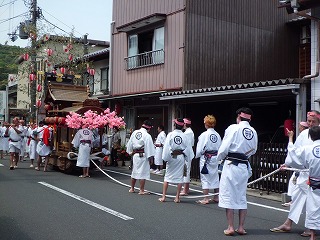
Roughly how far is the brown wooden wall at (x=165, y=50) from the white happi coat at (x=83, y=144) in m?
4.64

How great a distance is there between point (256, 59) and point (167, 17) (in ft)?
15.3

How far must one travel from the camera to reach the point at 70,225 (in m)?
6.47

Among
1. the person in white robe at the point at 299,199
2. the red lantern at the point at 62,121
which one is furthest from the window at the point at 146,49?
the person in white robe at the point at 299,199

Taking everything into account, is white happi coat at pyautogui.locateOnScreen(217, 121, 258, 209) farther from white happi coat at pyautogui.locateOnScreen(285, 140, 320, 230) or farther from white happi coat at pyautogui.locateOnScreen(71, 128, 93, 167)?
white happi coat at pyautogui.locateOnScreen(71, 128, 93, 167)

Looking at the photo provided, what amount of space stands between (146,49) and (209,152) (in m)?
10.2

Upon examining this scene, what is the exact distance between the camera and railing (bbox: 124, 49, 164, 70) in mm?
16750

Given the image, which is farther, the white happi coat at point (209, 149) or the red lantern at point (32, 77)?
the red lantern at point (32, 77)

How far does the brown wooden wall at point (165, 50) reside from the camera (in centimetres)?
1566

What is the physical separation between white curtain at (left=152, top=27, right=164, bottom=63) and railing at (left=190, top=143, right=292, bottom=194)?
7501 mm

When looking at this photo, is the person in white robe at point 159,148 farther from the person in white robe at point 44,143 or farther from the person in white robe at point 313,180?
the person in white robe at point 313,180

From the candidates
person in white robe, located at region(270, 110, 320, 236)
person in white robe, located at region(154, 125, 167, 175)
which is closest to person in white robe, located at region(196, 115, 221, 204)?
person in white robe, located at region(270, 110, 320, 236)

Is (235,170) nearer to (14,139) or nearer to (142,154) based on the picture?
(142,154)

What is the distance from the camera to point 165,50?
1634 centimetres

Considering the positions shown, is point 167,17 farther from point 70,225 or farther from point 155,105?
point 70,225
